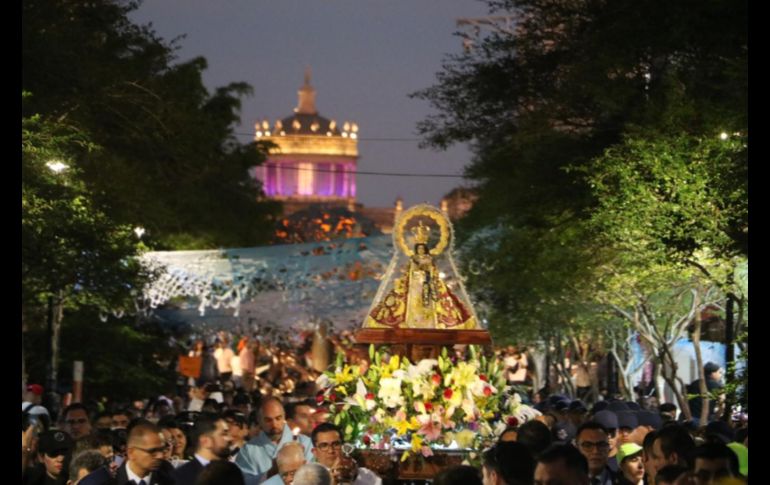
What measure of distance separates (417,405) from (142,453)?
625cm

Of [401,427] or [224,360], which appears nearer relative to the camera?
[401,427]

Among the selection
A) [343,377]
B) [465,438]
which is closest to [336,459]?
[465,438]

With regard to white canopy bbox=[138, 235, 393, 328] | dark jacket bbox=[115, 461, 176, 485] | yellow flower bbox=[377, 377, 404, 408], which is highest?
white canopy bbox=[138, 235, 393, 328]

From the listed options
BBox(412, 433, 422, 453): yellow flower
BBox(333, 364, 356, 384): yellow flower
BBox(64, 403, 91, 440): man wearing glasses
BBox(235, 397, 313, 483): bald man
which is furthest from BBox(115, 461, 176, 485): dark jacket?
BBox(64, 403, 91, 440): man wearing glasses

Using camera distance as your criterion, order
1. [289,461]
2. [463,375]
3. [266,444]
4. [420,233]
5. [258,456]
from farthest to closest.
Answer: [420,233], [463,375], [266,444], [258,456], [289,461]

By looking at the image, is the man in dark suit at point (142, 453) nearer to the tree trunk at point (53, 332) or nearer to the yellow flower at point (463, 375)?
the yellow flower at point (463, 375)

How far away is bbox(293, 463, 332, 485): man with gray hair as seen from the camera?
11.2 meters

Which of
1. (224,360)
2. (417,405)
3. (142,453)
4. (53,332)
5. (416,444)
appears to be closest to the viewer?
(142,453)

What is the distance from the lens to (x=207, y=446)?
44.2ft

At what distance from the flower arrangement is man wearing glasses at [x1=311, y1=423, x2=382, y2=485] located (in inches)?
133

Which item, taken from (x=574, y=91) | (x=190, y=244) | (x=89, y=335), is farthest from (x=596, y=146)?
(x=190, y=244)

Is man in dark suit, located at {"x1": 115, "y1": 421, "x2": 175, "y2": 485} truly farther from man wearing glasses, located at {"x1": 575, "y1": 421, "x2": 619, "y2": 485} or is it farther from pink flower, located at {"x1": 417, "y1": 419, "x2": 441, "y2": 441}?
pink flower, located at {"x1": 417, "y1": 419, "x2": 441, "y2": 441}

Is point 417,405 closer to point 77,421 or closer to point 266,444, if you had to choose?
point 266,444

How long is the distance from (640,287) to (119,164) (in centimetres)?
1144
